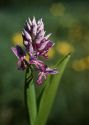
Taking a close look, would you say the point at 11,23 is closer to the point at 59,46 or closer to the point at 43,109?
the point at 59,46

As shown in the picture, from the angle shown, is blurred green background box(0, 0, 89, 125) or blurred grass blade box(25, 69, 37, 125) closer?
blurred grass blade box(25, 69, 37, 125)

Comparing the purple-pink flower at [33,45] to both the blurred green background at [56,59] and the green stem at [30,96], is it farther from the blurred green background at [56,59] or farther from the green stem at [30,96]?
the blurred green background at [56,59]

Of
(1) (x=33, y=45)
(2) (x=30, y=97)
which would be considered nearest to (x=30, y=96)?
(2) (x=30, y=97)

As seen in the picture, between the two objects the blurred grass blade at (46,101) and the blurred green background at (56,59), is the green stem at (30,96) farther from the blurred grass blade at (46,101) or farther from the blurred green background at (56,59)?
the blurred green background at (56,59)

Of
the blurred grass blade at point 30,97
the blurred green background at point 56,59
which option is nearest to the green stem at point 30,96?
the blurred grass blade at point 30,97

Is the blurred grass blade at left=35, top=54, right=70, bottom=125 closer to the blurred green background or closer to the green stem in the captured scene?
the green stem

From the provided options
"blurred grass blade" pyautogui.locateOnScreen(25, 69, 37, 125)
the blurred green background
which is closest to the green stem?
"blurred grass blade" pyautogui.locateOnScreen(25, 69, 37, 125)

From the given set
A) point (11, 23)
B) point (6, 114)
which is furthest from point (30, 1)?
point (6, 114)

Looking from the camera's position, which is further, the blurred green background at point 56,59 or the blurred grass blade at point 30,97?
the blurred green background at point 56,59

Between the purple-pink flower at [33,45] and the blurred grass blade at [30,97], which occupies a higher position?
the purple-pink flower at [33,45]
